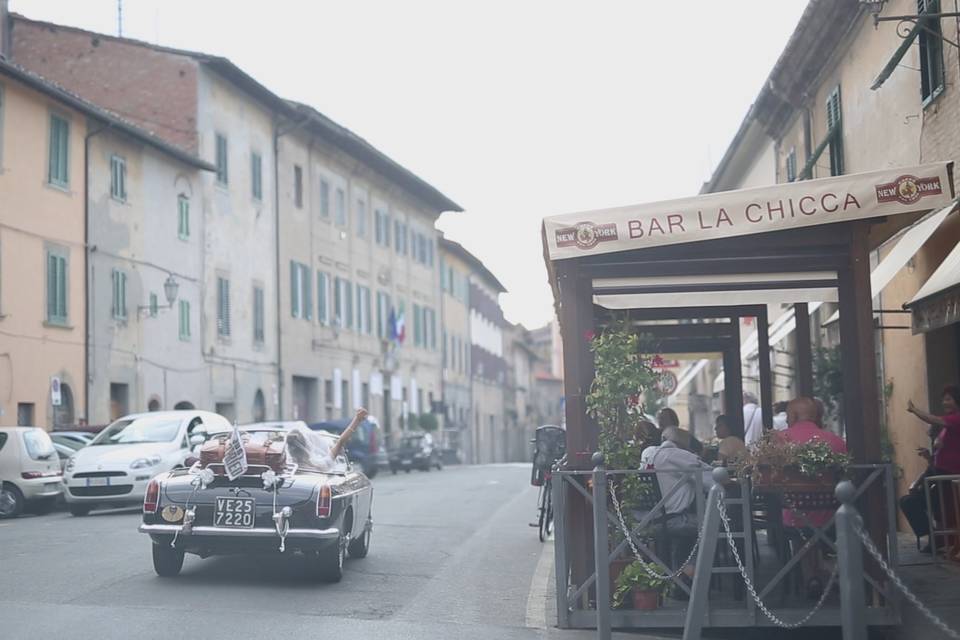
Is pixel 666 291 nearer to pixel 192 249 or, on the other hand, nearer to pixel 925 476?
pixel 925 476

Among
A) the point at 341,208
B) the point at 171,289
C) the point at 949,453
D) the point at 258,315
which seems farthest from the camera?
the point at 341,208

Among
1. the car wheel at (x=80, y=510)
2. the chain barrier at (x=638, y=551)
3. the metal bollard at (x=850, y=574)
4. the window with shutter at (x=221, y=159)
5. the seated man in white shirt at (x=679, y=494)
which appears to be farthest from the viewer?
the window with shutter at (x=221, y=159)

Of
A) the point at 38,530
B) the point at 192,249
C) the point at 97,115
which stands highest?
the point at 97,115

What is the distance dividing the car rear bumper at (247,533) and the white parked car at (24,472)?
34.8ft

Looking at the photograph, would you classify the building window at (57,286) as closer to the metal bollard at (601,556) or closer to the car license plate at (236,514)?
the car license plate at (236,514)

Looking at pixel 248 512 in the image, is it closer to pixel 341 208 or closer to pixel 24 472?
pixel 24 472

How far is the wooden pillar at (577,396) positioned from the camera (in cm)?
998

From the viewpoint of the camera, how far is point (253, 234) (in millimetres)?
40156

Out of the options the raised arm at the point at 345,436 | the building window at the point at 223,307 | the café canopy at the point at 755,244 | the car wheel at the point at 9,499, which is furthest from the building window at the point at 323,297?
the café canopy at the point at 755,244

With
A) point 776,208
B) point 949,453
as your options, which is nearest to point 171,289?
point 949,453

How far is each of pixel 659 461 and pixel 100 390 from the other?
75.6ft

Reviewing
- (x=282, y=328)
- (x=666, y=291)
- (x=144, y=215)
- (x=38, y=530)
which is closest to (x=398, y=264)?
(x=282, y=328)

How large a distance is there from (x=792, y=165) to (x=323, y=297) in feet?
75.5

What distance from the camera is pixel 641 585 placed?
381 inches
